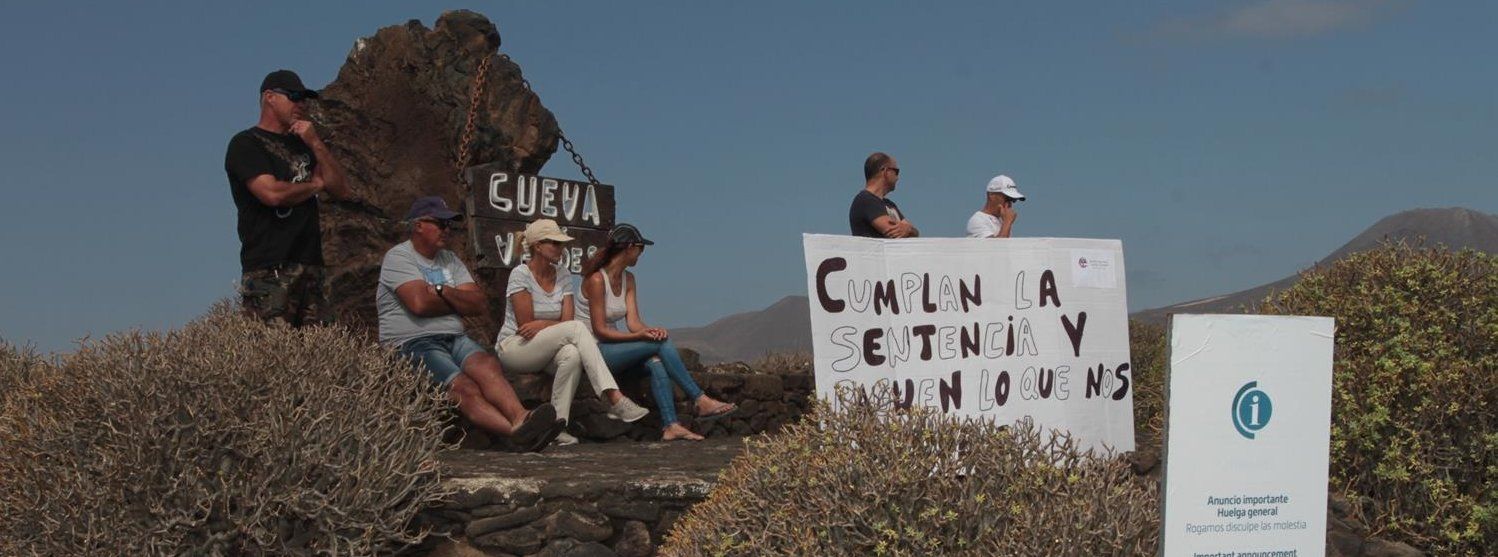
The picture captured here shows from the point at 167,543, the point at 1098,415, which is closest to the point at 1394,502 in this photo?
the point at 1098,415

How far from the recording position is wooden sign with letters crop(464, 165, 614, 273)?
34.8 ft

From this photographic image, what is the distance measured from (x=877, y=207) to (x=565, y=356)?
2246 mm

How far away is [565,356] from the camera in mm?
9086

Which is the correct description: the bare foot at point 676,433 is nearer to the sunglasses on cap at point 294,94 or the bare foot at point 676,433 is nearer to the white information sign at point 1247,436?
the sunglasses on cap at point 294,94

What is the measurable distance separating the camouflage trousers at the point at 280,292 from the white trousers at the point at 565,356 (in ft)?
4.37

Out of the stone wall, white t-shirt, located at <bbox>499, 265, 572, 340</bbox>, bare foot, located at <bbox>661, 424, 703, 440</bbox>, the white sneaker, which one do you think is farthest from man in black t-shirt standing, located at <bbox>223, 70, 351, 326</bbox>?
bare foot, located at <bbox>661, 424, 703, 440</bbox>

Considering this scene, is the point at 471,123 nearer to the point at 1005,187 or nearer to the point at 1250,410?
the point at 1005,187

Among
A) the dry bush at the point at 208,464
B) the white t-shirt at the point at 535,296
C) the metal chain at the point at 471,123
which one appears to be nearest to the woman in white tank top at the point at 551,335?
the white t-shirt at the point at 535,296

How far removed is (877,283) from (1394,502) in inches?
110

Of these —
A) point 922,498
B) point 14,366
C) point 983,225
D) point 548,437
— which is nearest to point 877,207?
point 983,225

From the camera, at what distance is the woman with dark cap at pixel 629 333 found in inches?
382

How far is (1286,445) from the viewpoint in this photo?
15.4ft

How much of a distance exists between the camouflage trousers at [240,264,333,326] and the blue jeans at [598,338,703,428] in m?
1.99

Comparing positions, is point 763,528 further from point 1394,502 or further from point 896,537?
point 1394,502
